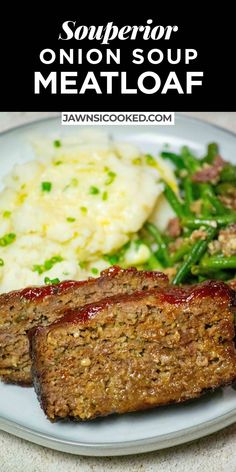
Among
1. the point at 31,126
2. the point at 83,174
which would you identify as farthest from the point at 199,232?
the point at 31,126

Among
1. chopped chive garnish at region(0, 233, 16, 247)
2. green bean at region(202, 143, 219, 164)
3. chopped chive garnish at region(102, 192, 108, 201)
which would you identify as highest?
green bean at region(202, 143, 219, 164)

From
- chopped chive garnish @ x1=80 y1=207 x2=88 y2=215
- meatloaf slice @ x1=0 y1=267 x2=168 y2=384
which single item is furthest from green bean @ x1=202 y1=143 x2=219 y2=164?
meatloaf slice @ x1=0 y1=267 x2=168 y2=384

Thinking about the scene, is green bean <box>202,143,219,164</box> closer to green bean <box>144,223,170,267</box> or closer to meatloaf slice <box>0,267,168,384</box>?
green bean <box>144,223,170,267</box>

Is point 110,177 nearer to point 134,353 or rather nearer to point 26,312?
Result: point 26,312

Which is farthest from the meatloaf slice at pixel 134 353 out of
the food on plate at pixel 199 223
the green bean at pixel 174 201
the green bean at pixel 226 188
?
the green bean at pixel 226 188

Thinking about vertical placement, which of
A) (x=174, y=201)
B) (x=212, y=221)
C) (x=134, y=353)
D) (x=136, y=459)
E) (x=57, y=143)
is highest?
(x=57, y=143)

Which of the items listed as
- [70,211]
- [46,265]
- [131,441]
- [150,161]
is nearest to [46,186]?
[70,211]
